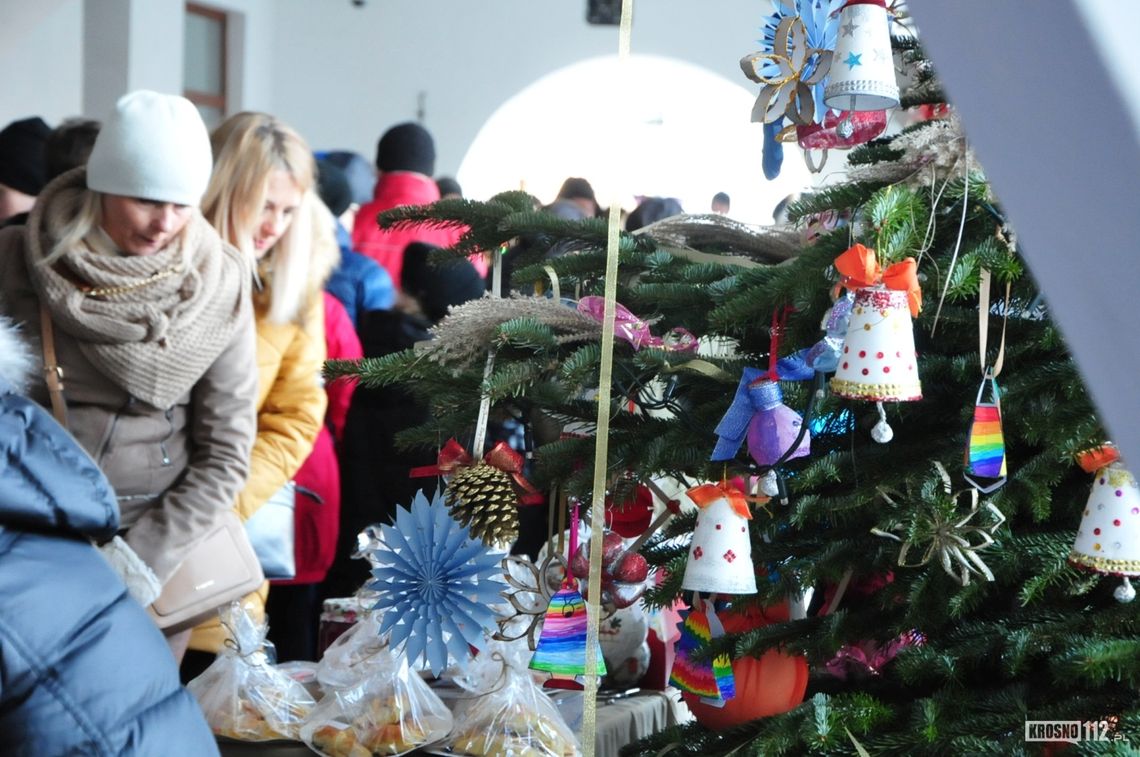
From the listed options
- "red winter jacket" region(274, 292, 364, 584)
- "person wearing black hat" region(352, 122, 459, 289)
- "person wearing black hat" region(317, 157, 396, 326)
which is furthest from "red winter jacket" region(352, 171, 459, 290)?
"red winter jacket" region(274, 292, 364, 584)

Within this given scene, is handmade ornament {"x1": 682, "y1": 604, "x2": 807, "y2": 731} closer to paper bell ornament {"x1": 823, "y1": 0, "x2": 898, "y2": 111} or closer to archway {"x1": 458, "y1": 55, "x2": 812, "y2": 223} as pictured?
paper bell ornament {"x1": 823, "y1": 0, "x2": 898, "y2": 111}

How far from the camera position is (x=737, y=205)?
1801mm

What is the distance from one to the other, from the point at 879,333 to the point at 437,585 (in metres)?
0.50

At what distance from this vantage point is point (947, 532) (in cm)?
103

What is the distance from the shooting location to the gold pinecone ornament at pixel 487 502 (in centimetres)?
125

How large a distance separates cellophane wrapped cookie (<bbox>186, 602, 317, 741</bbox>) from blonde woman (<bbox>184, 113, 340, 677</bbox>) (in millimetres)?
522

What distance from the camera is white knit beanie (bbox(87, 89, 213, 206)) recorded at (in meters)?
1.72

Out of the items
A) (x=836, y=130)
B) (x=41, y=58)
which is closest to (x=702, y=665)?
(x=836, y=130)

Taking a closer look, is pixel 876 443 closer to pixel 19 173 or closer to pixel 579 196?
pixel 19 173

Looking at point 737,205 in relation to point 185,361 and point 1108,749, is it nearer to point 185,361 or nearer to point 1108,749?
point 185,361

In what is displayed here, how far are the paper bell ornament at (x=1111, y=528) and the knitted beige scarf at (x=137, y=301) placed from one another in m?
1.20

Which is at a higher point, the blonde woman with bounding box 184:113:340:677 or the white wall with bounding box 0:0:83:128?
the white wall with bounding box 0:0:83:128

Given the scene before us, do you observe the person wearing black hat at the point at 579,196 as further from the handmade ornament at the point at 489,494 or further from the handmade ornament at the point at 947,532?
the handmade ornament at the point at 947,532

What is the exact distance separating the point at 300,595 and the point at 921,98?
160cm
